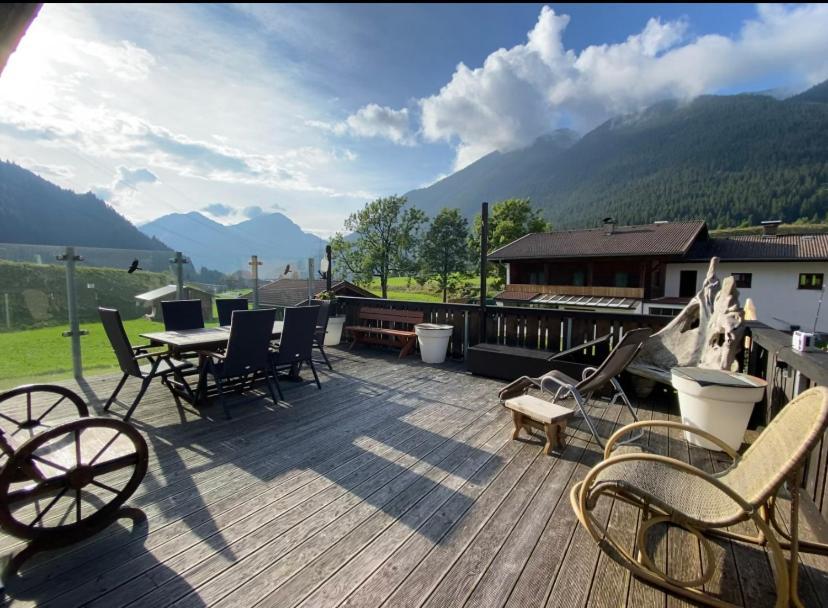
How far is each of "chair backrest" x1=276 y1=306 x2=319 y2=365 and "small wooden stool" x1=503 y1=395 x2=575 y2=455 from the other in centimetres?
230

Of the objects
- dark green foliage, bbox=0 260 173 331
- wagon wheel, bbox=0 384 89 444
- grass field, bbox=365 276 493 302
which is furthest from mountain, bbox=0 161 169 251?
wagon wheel, bbox=0 384 89 444

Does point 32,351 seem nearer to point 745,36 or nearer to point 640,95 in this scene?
point 745,36

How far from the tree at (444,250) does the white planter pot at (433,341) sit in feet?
108

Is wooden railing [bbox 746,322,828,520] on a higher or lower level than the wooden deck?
higher

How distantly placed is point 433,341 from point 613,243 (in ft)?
80.2

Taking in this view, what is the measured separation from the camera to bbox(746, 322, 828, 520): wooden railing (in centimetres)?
192

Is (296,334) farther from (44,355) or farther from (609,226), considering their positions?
(609,226)

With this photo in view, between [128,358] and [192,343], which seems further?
[192,343]

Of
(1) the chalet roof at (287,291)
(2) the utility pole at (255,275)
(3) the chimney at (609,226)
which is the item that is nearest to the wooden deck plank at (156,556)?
(2) the utility pole at (255,275)

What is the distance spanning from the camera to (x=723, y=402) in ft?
8.74

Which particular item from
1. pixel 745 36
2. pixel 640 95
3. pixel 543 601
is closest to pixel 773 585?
pixel 543 601

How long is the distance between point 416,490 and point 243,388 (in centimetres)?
262

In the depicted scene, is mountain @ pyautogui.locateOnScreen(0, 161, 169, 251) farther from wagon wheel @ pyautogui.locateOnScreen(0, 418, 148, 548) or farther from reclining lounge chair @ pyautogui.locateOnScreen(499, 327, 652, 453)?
reclining lounge chair @ pyautogui.locateOnScreen(499, 327, 652, 453)

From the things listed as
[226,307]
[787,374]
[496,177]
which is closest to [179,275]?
[226,307]
